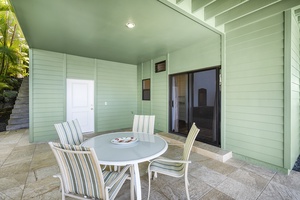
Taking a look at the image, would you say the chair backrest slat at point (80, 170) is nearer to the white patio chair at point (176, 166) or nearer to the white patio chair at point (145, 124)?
the white patio chair at point (176, 166)

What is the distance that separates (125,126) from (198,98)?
326 centimetres

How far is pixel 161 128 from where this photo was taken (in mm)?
4984

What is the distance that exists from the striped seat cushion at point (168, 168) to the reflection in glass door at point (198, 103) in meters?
1.98

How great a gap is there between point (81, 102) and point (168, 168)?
13.3 ft

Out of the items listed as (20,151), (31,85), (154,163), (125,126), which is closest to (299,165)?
(154,163)

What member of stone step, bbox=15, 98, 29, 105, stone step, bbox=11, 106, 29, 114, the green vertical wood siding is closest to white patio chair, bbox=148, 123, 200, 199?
the green vertical wood siding

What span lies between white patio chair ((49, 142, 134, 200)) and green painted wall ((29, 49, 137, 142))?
3.72 meters

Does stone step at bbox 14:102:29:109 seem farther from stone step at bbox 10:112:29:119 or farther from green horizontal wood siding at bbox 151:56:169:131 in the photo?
green horizontal wood siding at bbox 151:56:169:131

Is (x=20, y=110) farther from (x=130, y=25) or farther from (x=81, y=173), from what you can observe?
(x=81, y=173)

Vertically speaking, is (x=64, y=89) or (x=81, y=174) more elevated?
(x=64, y=89)

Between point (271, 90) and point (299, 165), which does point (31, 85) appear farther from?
point (299, 165)

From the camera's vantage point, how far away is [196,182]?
7.27ft

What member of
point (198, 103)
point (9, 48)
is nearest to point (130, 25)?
point (198, 103)

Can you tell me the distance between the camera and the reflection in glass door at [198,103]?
11.4 feet
